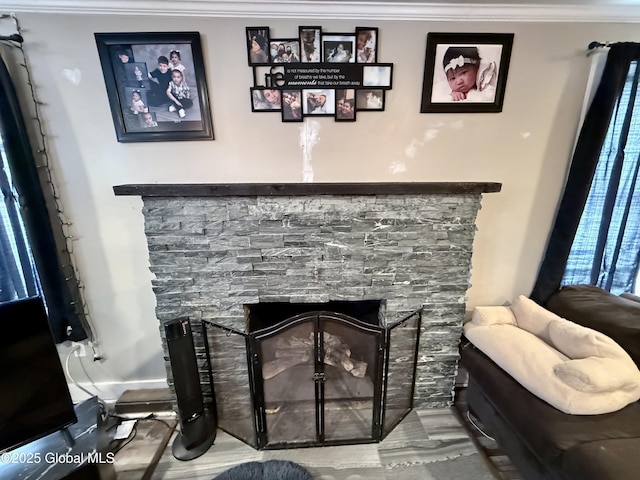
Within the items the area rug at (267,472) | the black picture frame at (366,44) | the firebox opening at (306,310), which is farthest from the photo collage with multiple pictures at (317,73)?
the area rug at (267,472)

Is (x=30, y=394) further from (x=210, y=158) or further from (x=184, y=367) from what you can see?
(x=210, y=158)

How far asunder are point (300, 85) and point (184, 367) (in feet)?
5.41

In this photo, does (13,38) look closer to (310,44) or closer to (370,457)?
(310,44)

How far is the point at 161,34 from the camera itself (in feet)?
4.85

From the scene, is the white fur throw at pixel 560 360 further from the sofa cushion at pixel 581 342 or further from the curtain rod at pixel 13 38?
the curtain rod at pixel 13 38

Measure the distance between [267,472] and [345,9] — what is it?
2.42 metres

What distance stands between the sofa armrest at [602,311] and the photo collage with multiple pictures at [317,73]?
1.60 meters

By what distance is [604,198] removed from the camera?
69.5 inches

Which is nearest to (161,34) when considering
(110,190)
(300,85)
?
(300,85)

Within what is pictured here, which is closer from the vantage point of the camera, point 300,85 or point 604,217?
point 300,85

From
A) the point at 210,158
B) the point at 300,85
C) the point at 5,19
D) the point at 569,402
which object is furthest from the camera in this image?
the point at 210,158

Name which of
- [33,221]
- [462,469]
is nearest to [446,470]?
[462,469]

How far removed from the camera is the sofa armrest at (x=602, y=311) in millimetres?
1439

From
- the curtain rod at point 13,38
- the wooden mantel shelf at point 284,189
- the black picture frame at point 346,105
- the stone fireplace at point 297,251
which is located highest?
the curtain rod at point 13,38
